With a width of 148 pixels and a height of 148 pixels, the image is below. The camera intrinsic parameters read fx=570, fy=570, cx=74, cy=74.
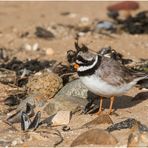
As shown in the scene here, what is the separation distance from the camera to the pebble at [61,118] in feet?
25.1

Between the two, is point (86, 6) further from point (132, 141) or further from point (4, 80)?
point (132, 141)

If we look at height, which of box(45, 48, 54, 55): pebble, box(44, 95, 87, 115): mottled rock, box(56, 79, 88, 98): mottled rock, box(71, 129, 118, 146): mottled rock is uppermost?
box(45, 48, 54, 55): pebble

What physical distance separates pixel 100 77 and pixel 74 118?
677 millimetres

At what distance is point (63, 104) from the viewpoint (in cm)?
812

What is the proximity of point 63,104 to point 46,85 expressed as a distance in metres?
0.60

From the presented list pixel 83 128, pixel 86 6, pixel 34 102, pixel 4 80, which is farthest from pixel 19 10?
pixel 83 128

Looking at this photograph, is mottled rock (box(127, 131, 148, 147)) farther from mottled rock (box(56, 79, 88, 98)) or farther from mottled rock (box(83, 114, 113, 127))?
mottled rock (box(56, 79, 88, 98))

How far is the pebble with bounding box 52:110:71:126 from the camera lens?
7664 millimetres

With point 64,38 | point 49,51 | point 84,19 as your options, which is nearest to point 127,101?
point 49,51

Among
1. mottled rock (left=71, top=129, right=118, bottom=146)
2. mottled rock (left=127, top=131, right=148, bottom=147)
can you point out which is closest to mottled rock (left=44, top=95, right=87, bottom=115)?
mottled rock (left=71, top=129, right=118, bottom=146)

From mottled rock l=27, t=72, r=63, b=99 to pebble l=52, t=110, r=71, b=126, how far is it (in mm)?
829

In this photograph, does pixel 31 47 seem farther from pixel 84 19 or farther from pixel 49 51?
pixel 84 19

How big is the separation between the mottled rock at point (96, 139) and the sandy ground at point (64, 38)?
0.22m

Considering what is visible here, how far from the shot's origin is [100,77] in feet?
25.6
